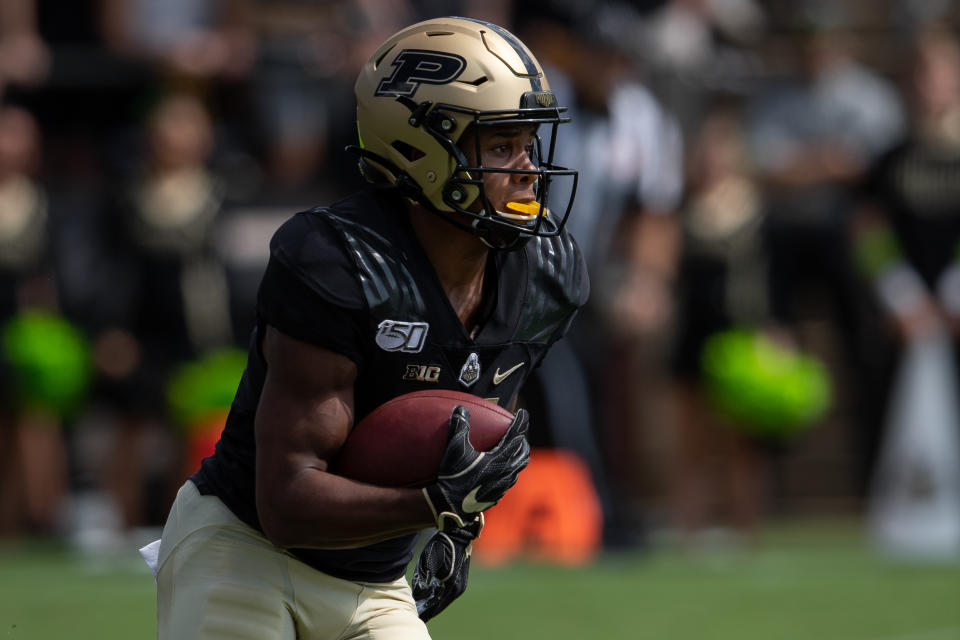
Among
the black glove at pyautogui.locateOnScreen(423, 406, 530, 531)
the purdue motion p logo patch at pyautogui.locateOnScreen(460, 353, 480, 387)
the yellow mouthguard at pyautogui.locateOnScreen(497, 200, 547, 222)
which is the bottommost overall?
the black glove at pyautogui.locateOnScreen(423, 406, 530, 531)

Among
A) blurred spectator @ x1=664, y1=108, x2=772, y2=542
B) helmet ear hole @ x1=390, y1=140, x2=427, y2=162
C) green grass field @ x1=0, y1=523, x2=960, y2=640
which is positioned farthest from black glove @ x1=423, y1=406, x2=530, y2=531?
blurred spectator @ x1=664, y1=108, x2=772, y2=542

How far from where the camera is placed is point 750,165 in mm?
8609

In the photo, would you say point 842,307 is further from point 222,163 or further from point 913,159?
point 222,163

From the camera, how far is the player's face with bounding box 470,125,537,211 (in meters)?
3.06

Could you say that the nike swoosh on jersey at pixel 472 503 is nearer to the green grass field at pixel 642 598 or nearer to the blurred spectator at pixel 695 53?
the green grass field at pixel 642 598

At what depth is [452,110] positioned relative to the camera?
9.93ft

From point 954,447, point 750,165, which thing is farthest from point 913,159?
point 954,447

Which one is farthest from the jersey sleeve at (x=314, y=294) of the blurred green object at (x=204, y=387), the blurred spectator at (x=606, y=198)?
the blurred green object at (x=204, y=387)

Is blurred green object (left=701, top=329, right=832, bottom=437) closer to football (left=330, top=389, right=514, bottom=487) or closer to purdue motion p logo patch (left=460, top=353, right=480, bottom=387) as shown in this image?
purdue motion p logo patch (left=460, top=353, right=480, bottom=387)

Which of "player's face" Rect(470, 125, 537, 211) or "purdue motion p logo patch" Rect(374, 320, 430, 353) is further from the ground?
"player's face" Rect(470, 125, 537, 211)

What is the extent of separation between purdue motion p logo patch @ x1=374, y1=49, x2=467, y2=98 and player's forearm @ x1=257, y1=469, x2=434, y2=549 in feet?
2.53

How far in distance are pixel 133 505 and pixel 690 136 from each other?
3.61 m

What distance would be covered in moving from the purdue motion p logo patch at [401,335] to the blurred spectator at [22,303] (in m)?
5.05

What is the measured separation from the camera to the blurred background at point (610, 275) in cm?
737
